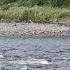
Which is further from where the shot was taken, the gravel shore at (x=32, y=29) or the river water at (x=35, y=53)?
the gravel shore at (x=32, y=29)

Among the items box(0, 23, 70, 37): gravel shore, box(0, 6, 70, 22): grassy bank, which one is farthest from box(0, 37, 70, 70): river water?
box(0, 6, 70, 22): grassy bank

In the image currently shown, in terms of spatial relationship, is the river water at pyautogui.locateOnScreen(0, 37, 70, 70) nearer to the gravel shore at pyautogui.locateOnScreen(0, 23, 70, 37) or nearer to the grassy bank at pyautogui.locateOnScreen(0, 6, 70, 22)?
the gravel shore at pyautogui.locateOnScreen(0, 23, 70, 37)

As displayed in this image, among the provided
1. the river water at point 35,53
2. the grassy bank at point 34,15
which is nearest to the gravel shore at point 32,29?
the river water at point 35,53

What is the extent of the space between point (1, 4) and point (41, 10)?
8.70 meters

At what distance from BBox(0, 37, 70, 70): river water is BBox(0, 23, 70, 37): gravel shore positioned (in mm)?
1361

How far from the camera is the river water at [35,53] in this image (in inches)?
579

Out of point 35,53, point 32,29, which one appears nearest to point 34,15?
point 32,29

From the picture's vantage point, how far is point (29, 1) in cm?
4091

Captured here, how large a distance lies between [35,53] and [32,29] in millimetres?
8550

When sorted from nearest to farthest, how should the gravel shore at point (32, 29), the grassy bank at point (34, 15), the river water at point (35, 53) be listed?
the river water at point (35, 53), the gravel shore at point (32, 29), the grassy bank at point (34, 15)

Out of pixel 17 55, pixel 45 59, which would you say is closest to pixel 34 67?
pixel 45 59

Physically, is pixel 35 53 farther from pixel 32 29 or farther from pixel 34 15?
pixel 34 15

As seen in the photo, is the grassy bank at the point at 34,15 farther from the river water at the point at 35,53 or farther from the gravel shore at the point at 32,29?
the river water at the point at 35,53

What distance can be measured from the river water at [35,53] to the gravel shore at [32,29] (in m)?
1.36
